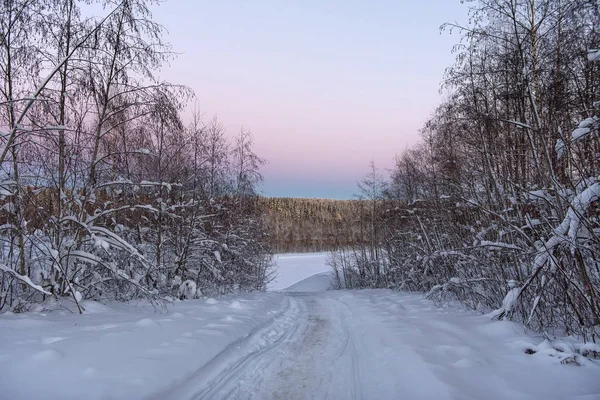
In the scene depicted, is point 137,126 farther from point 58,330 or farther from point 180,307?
point 58,330

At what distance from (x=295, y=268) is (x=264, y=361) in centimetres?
3087

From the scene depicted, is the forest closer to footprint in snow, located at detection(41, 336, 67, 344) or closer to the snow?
footprint in snow, located at detection(41, 336, 67, 344)

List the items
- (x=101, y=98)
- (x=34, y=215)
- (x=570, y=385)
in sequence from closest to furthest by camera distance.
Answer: (x=570, y=385) → (x=34, y=215) → (x=101, y=98)

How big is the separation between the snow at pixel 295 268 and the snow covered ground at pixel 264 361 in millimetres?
23200

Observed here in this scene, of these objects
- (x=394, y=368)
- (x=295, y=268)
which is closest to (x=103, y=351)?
(x=394, y=368)

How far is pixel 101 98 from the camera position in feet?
19.2

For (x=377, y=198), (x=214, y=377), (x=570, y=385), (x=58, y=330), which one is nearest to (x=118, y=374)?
(x=214, y=377)

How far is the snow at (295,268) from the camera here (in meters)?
30.4

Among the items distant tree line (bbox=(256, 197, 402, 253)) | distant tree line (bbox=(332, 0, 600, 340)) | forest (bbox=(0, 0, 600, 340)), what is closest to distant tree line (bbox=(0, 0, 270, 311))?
forest (bbox=(0, 0, 600, 340))

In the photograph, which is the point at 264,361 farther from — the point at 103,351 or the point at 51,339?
the point at 51,339

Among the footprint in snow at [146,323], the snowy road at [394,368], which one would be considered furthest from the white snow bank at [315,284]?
the footprint in snow at [146,323]

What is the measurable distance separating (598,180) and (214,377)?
160 inches

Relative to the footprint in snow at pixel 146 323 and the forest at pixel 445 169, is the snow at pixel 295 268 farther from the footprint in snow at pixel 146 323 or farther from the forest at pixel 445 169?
the footprint in snow at pixel 146 323

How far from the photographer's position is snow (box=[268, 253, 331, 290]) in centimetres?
3044
